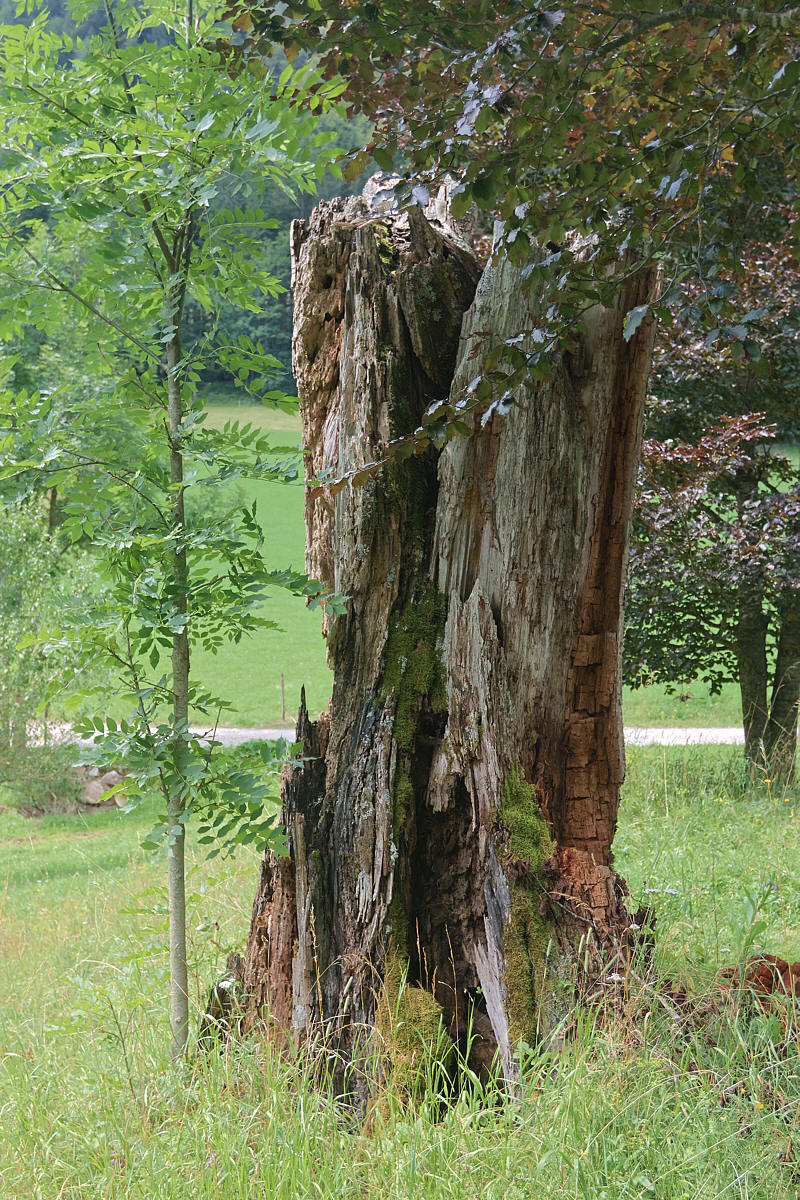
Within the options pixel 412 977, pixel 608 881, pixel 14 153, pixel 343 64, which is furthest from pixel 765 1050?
pixel 14 153

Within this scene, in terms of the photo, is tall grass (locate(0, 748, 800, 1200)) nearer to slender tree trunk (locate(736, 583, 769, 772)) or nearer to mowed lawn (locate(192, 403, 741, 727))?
slender tree trunk (locate(736, 583, 769, 772))

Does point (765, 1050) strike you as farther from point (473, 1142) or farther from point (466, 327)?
point (466, 327)

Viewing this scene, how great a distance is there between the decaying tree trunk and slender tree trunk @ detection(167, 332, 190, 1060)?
29cm

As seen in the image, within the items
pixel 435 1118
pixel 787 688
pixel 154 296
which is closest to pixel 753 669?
pixel 787 688

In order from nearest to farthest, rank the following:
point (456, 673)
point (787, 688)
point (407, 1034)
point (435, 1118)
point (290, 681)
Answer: point (435, 1118)
point (407, 1034)
point (456, 673)
point (787, 688)
point (290, 681)

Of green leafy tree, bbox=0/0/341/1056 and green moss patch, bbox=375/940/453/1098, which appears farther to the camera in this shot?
green moss patch, bbox=375/940/453/1098

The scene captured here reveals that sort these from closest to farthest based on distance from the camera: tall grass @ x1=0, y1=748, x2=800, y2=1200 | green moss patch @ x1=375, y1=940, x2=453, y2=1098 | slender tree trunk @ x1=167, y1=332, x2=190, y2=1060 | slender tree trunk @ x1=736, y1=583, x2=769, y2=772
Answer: tall grass @ x1=0, y1=748, x2=800, y2=1200, green moss patch @ x1=375, y1=940, x2=453, y2=1098, slender tree trunk @ x1=167, y1=332, x2=190, y2=1060, slender tree trunk @ x1=736, y1=583, x2=769, y2=772

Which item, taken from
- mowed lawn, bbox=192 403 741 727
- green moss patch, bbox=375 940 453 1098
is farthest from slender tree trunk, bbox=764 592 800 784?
green moss patch, bbox=375 940 453 1098

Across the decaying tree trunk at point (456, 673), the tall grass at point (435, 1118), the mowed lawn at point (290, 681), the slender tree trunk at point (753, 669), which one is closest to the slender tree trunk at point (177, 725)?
the tall grass at point (435, 1118)

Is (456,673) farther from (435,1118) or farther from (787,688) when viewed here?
(787,688)

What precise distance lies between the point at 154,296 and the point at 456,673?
152 centimetres

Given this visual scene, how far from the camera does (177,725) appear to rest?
2955mm

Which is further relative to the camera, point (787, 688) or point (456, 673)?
point (787, 688)

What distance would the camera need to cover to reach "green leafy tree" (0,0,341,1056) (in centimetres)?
270
